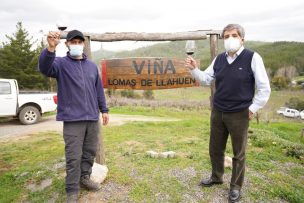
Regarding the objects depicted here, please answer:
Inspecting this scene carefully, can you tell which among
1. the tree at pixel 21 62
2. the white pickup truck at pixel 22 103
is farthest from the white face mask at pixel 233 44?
the tree at pixel 21 62

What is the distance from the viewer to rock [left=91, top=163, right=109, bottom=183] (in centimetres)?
450

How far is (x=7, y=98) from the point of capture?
34.5 ft

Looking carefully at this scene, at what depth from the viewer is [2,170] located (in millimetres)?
5602

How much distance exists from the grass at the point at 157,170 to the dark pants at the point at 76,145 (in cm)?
59

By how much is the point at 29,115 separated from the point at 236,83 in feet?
31.5

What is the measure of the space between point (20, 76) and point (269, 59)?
281ft

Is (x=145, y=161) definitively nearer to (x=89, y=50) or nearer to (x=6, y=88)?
(x=89, y=50)

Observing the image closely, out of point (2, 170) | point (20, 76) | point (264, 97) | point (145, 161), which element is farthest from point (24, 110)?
point (20, 76)

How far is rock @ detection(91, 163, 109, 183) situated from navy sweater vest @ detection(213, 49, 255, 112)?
2188mm

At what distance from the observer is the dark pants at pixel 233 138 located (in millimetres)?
3750

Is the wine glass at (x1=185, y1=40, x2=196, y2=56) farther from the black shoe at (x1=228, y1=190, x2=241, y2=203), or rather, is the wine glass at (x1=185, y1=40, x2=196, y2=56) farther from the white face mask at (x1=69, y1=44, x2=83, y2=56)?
the black shoe at (x1=228, y1=190, x2=241, y2=203)

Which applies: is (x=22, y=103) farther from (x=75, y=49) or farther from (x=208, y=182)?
(x=208, y=182)

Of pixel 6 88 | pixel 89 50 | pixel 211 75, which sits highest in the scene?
pixel 89 50

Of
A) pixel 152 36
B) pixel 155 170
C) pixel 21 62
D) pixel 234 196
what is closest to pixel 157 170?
pixel 155 170
